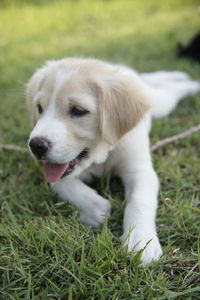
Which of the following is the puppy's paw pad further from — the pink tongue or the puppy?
the pink tongue

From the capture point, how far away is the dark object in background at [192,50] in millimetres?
5723

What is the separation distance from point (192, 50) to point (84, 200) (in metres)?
4.51

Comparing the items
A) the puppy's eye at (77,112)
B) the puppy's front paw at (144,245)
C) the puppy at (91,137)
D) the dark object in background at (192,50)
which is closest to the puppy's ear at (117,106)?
the puppy at (91,137)

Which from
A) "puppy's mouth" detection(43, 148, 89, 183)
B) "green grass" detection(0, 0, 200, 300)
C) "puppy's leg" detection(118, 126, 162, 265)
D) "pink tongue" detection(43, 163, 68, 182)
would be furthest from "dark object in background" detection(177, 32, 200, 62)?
"pink tongue" detection(43, 163, 68, 182)

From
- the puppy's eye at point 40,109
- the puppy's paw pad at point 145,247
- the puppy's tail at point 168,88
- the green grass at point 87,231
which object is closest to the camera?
the green grass at point 87,231

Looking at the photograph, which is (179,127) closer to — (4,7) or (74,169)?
(74,169)

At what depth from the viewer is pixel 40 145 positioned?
82.4 inches

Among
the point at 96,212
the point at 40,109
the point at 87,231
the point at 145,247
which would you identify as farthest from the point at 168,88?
the point at 145,247

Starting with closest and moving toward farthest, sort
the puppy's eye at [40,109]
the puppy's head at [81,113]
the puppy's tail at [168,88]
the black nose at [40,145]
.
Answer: the black nose at [40,145], the puppy's head at [81,113], the puppy's eye at [40,109], the puppy's tail at [168,88]

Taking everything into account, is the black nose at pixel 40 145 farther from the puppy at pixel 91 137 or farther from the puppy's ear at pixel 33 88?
the puppy's ear at pixel 33 88

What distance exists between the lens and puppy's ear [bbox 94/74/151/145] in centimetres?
232

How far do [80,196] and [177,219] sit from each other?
2.31 feet

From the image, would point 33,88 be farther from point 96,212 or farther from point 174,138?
point 174,138

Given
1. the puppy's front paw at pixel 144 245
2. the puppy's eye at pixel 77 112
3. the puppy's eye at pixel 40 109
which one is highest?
the puppy's eye at pixel 77 112
